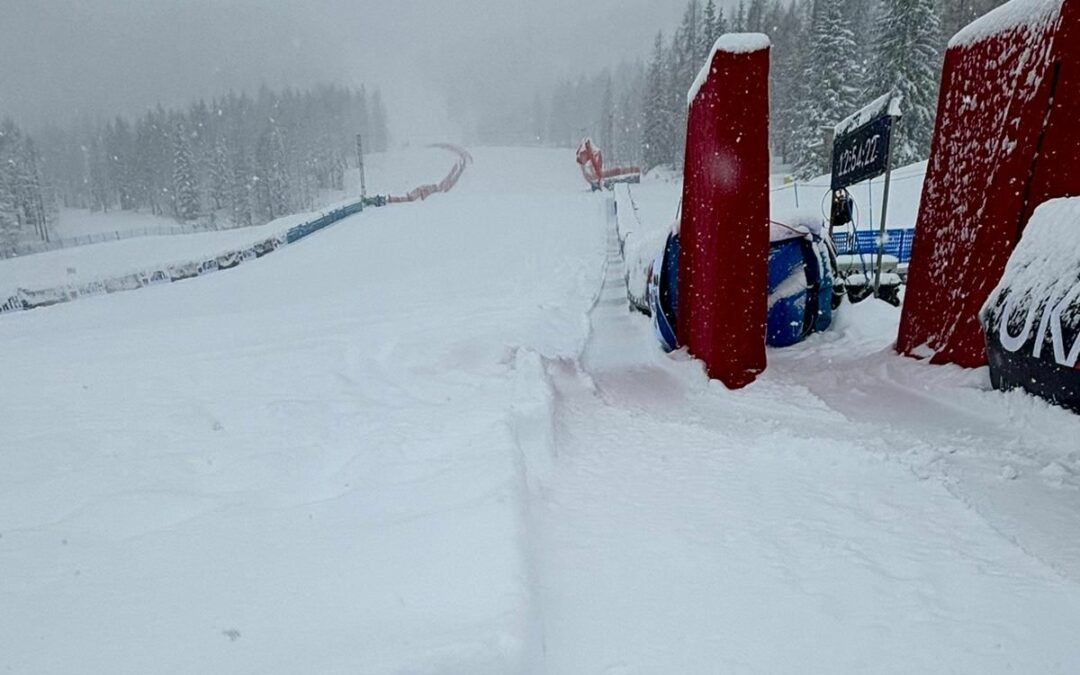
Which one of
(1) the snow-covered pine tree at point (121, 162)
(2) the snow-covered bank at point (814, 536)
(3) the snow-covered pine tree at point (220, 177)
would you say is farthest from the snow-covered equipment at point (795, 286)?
(1) the snow-covered pine tree at point (121, 162)

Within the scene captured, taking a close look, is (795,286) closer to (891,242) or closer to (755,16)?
(891,242)

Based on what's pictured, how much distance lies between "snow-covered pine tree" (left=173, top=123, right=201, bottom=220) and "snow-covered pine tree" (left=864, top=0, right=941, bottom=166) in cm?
7601

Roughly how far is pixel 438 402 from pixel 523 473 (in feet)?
6.29

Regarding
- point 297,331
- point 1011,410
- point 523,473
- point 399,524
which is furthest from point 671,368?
point 297,331

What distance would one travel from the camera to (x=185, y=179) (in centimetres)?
7362

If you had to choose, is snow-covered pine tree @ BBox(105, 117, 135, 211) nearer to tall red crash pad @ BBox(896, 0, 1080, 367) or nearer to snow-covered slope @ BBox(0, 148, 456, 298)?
snow-covered slope @ BBox(0, 148, 456, 298)

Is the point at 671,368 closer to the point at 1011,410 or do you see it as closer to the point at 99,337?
the point at 1011,410

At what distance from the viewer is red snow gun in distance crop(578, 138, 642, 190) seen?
42219 millimetres

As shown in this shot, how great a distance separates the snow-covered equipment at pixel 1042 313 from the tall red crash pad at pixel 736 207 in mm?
1907

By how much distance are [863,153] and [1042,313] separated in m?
4.65

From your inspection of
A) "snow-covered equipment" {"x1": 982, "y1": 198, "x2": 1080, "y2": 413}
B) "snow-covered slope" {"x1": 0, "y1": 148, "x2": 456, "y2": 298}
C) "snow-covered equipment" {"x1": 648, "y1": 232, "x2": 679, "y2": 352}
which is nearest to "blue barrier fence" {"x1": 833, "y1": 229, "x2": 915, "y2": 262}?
"snow-covered equipment" {"x1": 648, "y1": 232, "x2": 679, "y2": 352}

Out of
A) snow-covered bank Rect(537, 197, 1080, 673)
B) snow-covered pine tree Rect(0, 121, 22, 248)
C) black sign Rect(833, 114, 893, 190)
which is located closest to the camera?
snow-covered bank Rect(537, 197, 1080, 673)

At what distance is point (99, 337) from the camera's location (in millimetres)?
10055

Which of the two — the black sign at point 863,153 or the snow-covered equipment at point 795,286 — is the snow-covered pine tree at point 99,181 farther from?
the snow-covered equipment at point 795,286
